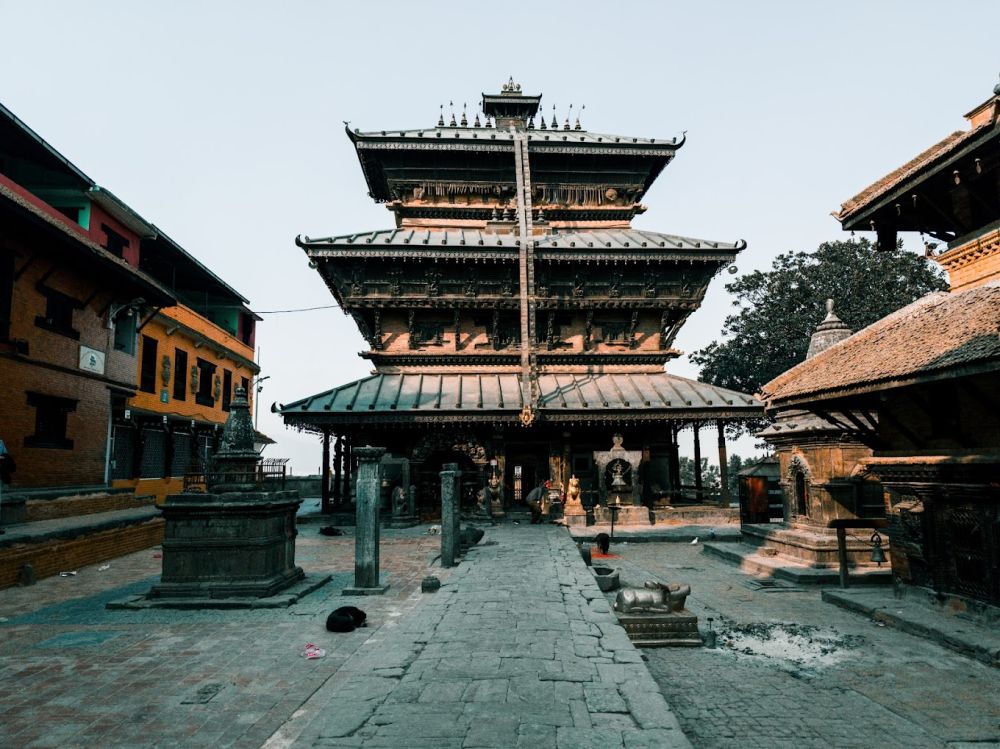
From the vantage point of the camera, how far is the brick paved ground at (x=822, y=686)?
5.43 meters

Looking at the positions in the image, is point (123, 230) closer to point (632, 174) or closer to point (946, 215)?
point (632, 174)

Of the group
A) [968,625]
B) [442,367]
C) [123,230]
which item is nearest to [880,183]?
[968,625]

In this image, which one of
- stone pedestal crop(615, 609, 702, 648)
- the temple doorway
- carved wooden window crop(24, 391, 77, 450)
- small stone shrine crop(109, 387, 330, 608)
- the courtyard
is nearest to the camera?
the courtyard

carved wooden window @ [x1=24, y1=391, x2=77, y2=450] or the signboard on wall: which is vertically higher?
the signboard on wall

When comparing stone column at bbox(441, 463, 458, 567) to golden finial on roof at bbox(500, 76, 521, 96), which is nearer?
stone column at bbox(441, 463, 458, 567)

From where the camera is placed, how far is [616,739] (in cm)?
407

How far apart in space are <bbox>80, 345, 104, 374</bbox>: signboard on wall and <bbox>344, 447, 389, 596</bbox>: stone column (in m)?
11.8

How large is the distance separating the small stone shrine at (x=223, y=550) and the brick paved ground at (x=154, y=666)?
424 mm

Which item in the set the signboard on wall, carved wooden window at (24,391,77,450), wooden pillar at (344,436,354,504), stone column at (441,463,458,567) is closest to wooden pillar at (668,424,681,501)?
wooden pillar at (344,436,354,504)

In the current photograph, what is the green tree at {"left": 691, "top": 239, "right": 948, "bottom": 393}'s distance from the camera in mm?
34312

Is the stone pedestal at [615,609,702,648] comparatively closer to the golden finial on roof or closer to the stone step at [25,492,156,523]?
the stone step at [25,492,156,523]

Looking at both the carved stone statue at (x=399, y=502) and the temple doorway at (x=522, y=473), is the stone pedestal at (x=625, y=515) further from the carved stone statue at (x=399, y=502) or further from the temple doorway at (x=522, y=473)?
the carved stone statue at (x=399, y=502)

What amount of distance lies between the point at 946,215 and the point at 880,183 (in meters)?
1.36

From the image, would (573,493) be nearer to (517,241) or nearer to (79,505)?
(517,241)
